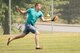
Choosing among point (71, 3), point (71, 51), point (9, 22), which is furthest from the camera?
point (71, 3)

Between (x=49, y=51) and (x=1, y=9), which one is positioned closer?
(x=49, y=51)

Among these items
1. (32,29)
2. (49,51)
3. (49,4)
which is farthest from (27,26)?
(49,4)

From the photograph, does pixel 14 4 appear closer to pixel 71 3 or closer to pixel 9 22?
pixel 9 22

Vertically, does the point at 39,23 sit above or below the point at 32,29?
below

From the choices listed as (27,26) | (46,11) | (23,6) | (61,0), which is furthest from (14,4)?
(27,26)

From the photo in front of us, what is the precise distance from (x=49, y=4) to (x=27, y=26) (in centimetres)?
1772

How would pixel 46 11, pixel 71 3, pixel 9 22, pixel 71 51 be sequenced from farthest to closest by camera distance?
pixel 71 3
pixel 46 11
pixel 9 22
pixel 71 51

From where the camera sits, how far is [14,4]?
31547 millimetres

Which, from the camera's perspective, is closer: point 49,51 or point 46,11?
point 49,51

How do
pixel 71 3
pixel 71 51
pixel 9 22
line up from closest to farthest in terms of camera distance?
pixel 71 51, pixel 9 22, pixel 71 3

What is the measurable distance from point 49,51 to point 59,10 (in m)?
20.2

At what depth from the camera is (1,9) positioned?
30453 millimetres

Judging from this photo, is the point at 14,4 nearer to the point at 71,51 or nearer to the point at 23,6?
the point at 23,6

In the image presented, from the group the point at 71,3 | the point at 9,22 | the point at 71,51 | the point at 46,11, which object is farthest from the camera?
the point at 71,3
